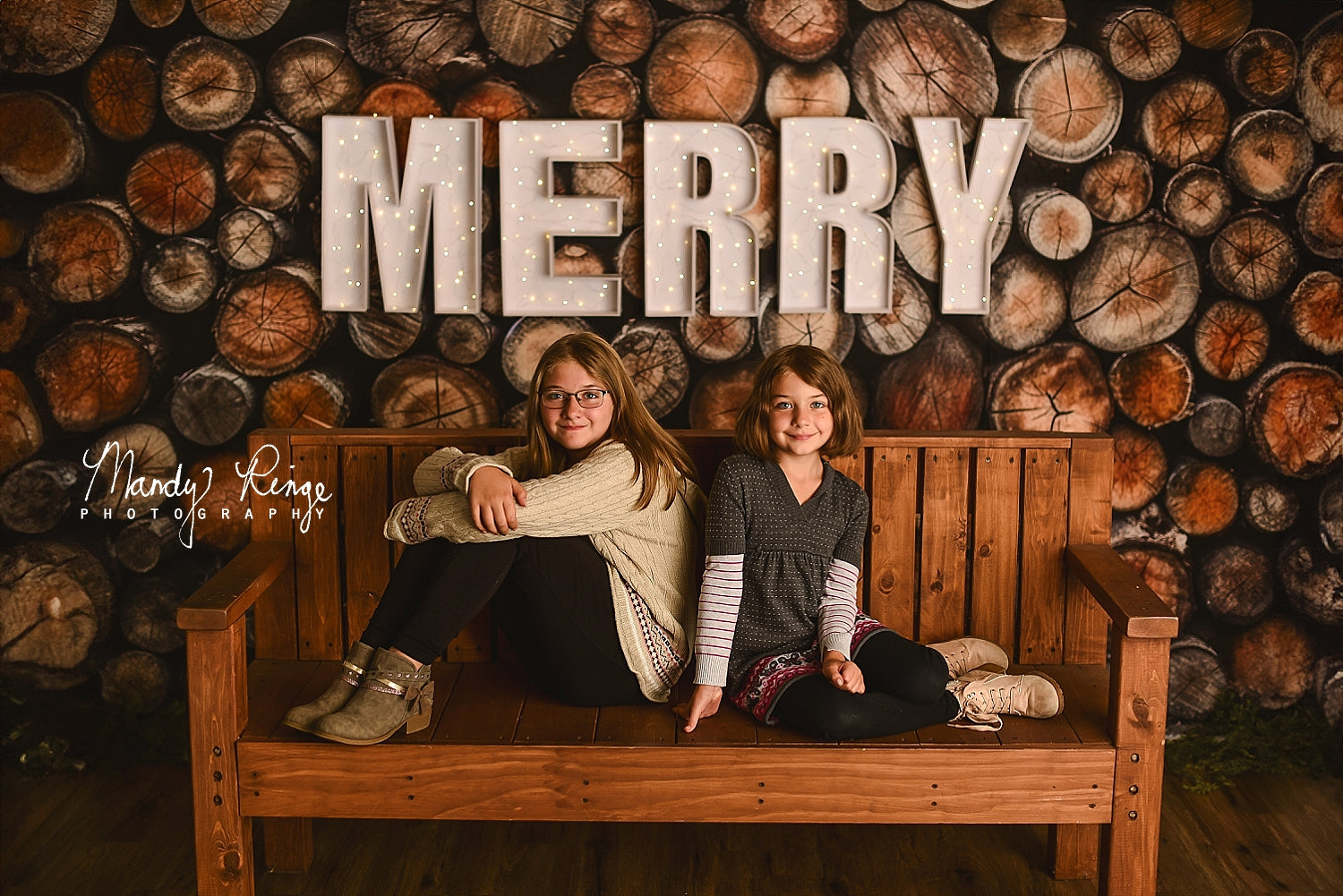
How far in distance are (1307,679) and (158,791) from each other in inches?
117

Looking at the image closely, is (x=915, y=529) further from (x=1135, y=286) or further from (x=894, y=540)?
(x=1135, y=286)

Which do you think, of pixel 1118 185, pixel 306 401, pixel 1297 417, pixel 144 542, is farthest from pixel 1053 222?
pixel 144 542

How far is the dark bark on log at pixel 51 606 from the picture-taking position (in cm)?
279

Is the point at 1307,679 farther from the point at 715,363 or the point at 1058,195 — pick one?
the point at 715,363

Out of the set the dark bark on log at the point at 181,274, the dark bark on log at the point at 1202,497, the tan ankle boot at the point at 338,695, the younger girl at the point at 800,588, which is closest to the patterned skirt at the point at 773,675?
the younger girl at the point at 800,588

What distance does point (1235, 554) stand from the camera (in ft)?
9.09

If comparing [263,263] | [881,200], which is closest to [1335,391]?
[881,200]

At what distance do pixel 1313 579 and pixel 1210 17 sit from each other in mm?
1462

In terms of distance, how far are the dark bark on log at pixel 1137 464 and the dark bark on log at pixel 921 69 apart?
89 centimetres

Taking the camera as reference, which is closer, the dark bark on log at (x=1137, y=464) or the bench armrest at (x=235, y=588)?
the bench armrest at (x=235, y=588)

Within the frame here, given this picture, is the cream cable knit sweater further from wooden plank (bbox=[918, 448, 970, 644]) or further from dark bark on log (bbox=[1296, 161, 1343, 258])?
dark bark on log (bbox=[1296, 161, 1343, 258])

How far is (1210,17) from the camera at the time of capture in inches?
102

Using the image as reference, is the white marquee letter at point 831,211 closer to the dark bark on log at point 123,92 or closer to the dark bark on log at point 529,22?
the dark bark on log at point 529,22

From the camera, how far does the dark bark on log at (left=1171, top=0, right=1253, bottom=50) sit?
8.50 ft
